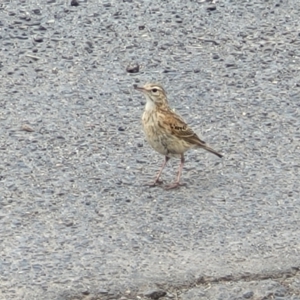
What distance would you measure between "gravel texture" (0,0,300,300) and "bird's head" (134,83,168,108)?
0.38 metres

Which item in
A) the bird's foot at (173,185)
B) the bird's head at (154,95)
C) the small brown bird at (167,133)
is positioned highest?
the bird's head at (154,95)

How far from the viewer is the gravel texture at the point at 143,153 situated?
6902 millimetres

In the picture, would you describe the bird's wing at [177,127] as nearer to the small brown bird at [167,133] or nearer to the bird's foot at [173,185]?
the small brown bird at [167,133]

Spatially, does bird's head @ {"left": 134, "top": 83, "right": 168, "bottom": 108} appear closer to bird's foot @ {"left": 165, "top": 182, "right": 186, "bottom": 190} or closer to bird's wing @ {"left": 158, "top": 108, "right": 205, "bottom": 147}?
bird's wing @ {"left": 158, "top": 108, "right": 205, "bottom": 147}

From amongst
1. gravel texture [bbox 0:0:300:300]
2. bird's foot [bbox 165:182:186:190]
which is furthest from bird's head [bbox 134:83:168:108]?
bird's foot [bbox 165:182:186:190]

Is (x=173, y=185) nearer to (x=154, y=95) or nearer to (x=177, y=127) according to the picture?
(x=177, y=127)

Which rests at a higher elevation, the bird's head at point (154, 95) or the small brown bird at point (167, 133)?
the bird's head at point (154, 95)

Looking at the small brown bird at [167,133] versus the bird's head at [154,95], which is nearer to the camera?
the small brown bird at [167,133]

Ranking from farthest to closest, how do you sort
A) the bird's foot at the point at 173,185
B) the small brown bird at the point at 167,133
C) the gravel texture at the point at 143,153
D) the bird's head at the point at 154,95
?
1. the bird's head at the point at 154,95
2. the small brown bird at the point at 167,133
3. the bird's foot at the point at 173,185
4. the gravel texture at the point at 143,153

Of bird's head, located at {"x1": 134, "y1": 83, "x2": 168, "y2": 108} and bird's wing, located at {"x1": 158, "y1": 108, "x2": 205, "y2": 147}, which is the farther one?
bird's head, located at {"x1": 134, "y1": 83, "x2": 168, "y2": 108}

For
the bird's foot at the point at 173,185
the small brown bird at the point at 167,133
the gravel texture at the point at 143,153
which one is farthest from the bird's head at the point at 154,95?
the bird's foot at the point at 173,185

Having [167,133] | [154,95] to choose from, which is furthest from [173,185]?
[154,95]

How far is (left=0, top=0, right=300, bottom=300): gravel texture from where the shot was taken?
6902mm

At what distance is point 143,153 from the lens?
8.33 metres
